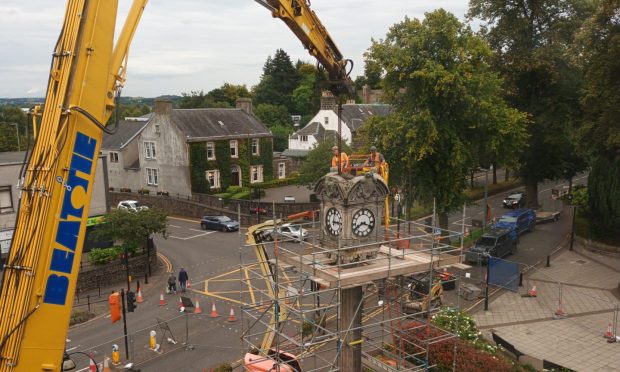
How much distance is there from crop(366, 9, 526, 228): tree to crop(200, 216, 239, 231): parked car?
14.9 meters

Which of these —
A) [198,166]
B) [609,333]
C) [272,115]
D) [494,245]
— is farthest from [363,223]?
[272,115]

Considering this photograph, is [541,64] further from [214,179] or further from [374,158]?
[214,179]

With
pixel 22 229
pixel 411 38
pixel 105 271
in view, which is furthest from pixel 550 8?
pixel 22 229

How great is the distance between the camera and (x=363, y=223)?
47.5ft

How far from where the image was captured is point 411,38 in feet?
99.2

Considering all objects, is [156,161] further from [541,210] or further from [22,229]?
[22,229]

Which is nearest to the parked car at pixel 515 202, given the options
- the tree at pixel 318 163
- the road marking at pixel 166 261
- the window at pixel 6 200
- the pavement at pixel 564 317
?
the pavement at pixel 564 317

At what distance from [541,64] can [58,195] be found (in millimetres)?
35239

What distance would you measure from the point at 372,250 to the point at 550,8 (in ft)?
109

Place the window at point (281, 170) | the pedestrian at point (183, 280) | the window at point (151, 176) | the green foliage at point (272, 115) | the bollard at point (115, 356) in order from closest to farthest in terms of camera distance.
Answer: the bollard at point (115, 356) → the pedestrian at point (183, 280) → the window at point (151, 176) → the window at point (281, 170) → the green foliage at point (272, 115)

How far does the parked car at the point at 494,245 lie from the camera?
102 feet

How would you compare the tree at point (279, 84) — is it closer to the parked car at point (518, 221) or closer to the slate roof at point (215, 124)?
the slate roof at point (215, 124)

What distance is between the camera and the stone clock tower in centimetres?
1416

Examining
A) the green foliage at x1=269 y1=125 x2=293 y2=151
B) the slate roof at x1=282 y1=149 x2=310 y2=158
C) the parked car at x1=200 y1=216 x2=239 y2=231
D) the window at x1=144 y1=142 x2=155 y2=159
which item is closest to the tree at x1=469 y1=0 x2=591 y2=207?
the parked car at x1=200 y1=216 x2=239 y2=231
